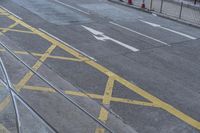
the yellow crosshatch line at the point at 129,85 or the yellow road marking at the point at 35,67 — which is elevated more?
the yellow road marking at the point at 35,67

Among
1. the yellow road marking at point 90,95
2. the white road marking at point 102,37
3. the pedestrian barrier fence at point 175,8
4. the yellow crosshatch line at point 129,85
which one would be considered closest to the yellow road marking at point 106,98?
the yellow road marking at point 90,95

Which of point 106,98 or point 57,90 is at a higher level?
point 57,90

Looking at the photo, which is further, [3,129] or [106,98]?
[106,98]

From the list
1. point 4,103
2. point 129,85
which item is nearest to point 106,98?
point 129,85

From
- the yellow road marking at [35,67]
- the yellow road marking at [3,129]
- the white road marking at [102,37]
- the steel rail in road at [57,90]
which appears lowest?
the white road marking at [102,37]

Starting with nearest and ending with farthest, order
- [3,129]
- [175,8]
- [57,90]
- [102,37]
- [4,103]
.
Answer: [3,129] < [4,103] < [57,90] < [102,37] < [175,8]

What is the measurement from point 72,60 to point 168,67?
3343 mm

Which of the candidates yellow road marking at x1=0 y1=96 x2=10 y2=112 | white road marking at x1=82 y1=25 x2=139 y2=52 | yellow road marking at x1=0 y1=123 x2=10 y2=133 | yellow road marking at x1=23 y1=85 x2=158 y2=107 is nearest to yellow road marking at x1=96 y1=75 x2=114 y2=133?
yellow road marking at x1=23 y1=85 x2=158 y2=107

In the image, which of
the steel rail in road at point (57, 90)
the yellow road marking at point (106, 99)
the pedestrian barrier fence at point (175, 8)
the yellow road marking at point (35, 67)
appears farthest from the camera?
the pedestrian barrier fence at point (175, 8)

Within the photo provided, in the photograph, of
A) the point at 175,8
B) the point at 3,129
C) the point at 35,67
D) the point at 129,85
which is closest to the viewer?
the point at 3,129

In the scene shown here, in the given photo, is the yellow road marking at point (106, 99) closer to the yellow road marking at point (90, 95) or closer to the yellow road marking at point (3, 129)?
the yellow road marking at point (90, 95)

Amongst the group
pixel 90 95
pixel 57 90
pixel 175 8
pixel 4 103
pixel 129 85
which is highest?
pixel 4 103

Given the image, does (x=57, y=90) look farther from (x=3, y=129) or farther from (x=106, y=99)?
(x=3, y=129)

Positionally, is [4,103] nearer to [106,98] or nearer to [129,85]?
[106,98]
